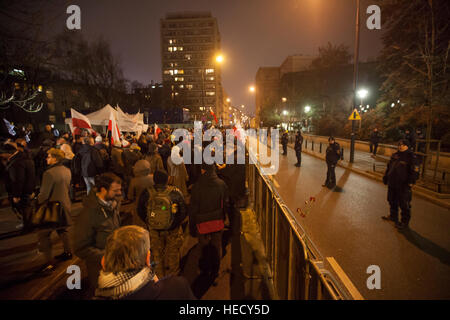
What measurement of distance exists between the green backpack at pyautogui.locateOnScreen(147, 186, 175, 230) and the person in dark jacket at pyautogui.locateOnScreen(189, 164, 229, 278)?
56cm

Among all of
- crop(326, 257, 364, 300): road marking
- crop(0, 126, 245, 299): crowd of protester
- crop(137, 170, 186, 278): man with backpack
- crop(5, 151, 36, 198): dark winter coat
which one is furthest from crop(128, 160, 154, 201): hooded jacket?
crop(326, 257, 364, 300): road marking

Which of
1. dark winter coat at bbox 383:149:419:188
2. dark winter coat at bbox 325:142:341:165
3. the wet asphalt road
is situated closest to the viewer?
the wet asphalt road

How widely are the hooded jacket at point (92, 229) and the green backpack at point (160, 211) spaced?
1.96ft

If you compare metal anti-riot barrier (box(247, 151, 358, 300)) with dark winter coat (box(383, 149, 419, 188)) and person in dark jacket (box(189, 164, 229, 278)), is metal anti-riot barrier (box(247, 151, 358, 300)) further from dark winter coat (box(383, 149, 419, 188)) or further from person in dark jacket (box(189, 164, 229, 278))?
dark winter coat (box(383, 149, 419, 188))

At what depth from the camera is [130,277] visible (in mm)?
1490

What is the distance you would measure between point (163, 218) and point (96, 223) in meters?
0.85

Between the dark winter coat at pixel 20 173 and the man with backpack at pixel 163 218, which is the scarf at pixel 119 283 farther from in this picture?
the dark winter coat at pixel 20 173

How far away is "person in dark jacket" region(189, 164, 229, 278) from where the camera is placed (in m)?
3.71

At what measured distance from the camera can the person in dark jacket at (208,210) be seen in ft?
12.2

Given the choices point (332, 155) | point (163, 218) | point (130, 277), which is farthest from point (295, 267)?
point (332, 155)

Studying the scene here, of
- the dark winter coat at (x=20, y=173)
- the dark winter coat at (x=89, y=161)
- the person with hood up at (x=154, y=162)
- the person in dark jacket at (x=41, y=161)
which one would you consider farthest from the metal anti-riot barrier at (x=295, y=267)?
the person in dark jacket at (x=41, y=161)

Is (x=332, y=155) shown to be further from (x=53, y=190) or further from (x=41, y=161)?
(x=41, y=161)

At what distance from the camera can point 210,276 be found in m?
3.80
